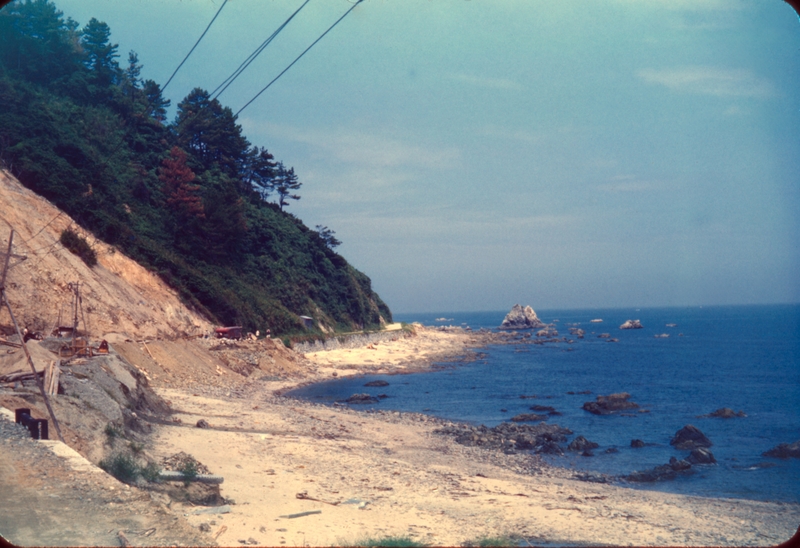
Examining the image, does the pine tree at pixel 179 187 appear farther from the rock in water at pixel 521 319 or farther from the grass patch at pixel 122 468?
the rock in water at pixel 521 319

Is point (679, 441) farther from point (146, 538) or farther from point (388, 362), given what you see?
point (388, 362)

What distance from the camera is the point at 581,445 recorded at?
21.2 m

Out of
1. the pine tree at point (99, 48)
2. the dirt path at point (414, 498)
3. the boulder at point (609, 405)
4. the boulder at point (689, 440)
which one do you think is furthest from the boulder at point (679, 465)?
the pine tree at point (99, 48)

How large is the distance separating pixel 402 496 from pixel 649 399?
2765 cm

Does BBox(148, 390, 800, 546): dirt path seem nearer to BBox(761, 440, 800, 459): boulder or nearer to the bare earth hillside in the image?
BBox(761, 440, 800, 459): boulder

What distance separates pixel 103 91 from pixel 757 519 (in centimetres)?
5547

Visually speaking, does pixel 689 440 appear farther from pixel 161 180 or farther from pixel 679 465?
pixel 161 180

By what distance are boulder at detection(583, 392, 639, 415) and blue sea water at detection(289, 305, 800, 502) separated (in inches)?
30.3


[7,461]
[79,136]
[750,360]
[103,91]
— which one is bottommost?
[750,360]

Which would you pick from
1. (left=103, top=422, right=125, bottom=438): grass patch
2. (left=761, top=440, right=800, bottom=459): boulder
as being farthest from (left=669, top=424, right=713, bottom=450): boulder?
(left=103, top=422, right=125, bottom=438): grass patch

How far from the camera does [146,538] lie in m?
6.33

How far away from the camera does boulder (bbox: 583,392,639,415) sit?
98.0 feet

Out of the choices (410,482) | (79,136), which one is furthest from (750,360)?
(79,136)

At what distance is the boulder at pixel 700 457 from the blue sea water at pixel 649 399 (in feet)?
1.01
